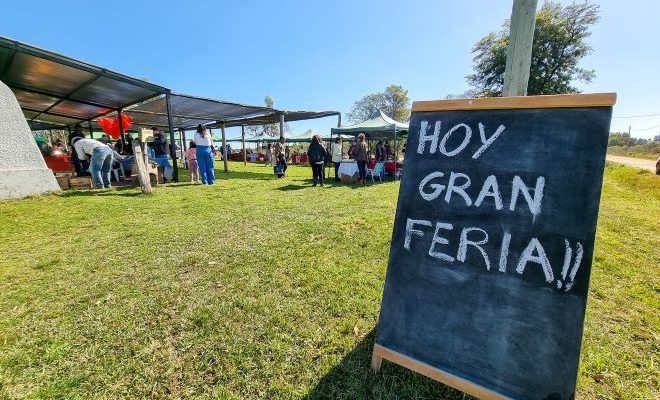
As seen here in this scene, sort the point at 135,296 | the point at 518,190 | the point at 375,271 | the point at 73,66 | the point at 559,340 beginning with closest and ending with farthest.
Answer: the point at 559,340 < the point at 518,190 < the point at 135,296 < the point at 375,271 < the point at 73,66

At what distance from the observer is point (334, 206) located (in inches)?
244

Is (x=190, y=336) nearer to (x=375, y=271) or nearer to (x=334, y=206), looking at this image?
(x=375, y=271)

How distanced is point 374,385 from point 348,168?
Result: 913 centimetres

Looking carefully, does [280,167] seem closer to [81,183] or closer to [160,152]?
[160,152]

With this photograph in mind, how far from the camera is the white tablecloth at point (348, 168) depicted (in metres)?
10.4

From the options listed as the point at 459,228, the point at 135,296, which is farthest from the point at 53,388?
the point at 459,228

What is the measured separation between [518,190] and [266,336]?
6.27ft

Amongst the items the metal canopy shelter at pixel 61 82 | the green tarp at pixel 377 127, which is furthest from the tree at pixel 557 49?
the metal canopy shelter at pixel 61 82

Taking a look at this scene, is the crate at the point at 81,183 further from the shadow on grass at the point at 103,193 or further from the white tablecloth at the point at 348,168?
the white tablecloth at the point at 348,168

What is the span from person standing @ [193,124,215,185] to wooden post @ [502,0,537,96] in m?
8.42

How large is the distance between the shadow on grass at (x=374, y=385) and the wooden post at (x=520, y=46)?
6.91ft

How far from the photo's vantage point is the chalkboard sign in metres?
1.29

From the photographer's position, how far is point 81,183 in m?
7.66

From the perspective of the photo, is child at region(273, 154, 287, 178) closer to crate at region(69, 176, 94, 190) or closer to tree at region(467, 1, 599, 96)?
crate at region(69, 176, 94, 190)
